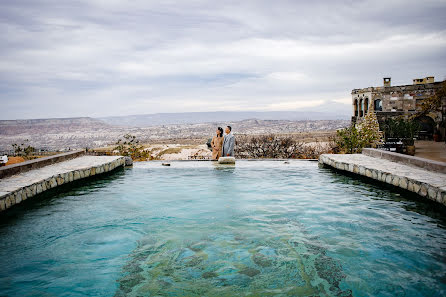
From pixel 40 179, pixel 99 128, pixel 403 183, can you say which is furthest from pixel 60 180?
pixel 99 128

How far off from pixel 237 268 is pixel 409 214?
4.17 m

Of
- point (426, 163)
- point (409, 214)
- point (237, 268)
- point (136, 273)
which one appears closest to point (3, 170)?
point (136, 273)

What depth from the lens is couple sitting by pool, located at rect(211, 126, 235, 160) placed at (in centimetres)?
1323

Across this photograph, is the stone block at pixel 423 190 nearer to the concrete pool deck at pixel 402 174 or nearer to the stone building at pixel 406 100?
the concrete pool deck at pixel 402 174

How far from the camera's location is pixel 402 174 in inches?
328

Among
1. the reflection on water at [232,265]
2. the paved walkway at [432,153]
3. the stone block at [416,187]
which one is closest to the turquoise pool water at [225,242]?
the reflection on water at [232,265]

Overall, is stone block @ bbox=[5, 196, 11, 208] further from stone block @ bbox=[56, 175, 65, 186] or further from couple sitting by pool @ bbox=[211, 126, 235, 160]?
couple sitting by pool @ bbox=[211, 126, 235, 160]

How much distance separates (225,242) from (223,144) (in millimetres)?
7905

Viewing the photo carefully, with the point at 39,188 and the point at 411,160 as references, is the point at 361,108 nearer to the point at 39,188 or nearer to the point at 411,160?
the point at 411,160

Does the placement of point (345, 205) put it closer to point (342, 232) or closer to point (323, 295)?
point (342, 232)

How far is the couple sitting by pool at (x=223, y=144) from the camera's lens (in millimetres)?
13227

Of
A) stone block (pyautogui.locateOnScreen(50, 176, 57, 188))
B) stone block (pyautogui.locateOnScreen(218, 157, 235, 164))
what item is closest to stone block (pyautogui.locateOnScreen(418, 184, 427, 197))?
stone block (pyautogui.locateOnScreen(218, 157, 235, 164))

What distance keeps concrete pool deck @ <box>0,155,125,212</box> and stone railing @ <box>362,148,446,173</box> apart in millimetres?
9115

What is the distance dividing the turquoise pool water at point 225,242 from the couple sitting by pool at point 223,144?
3.56 m
